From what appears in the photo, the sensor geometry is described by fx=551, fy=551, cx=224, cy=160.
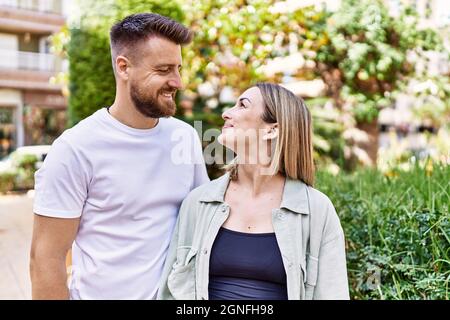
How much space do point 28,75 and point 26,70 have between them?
8.3 inches

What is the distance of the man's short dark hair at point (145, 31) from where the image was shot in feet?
5.98

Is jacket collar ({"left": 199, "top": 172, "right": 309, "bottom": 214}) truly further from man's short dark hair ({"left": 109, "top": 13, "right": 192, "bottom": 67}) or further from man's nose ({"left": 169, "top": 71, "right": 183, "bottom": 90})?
man's short dark hair ({"left": 109, "top": 13, "right": 192, "bottom": 67})

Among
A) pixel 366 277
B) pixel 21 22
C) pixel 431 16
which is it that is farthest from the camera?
pixel 21 22

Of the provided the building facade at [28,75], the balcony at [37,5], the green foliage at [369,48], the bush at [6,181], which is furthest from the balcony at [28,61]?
the green foliage at [369,48]

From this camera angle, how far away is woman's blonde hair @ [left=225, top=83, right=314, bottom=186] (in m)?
1.79

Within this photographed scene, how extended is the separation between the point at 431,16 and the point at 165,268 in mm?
6139

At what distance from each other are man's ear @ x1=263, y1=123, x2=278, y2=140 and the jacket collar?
15 centimetres

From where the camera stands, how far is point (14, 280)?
5.38m

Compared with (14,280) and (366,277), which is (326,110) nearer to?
(14,280)

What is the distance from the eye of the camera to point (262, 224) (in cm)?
175

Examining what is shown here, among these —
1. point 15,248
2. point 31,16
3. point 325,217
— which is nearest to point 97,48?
point 15,248

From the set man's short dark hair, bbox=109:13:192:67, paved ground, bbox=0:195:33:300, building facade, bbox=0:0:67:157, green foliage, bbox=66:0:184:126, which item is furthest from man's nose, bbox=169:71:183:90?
building facade, bbox=0:0:67:157

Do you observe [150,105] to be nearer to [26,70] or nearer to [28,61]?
[26,70]
